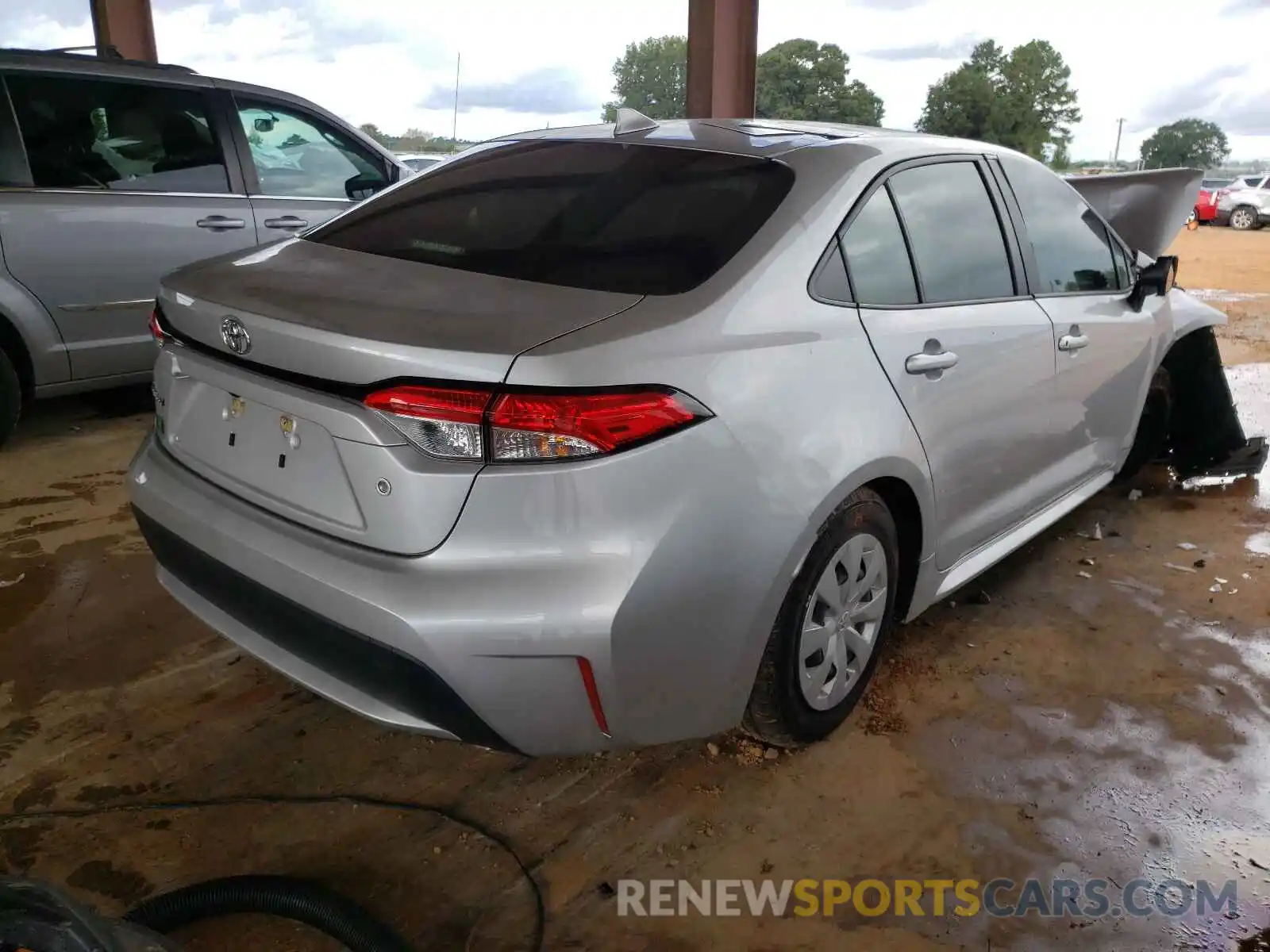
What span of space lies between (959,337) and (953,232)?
1.07 feet

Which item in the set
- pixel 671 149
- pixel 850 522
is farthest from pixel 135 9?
pixel 850 522

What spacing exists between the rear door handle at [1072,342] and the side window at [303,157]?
3.56 m

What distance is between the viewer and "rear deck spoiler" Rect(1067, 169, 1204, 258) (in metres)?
4.45

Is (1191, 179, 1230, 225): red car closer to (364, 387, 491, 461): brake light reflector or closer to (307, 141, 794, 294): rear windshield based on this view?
(307, 141, 794, 294): rear windshield

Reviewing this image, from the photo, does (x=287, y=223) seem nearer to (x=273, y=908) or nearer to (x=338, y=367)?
(x=338, y=367)

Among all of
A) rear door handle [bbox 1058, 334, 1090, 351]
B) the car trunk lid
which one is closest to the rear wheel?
rear door handle [bbox 1058, 334, 1090, 351]

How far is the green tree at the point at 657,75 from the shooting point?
7852 millimetres

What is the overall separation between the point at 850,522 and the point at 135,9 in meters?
11.0

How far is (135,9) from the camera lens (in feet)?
33.1

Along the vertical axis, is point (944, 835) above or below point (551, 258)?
below

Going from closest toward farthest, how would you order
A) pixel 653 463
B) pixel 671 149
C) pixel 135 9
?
pixel 653 463
pixel 671 149
pixel 135 9

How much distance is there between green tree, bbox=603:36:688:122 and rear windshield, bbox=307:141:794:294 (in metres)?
5.34

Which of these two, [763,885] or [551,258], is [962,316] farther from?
[763,885]

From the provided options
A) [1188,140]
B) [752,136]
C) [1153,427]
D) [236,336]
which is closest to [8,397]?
[236,336]
